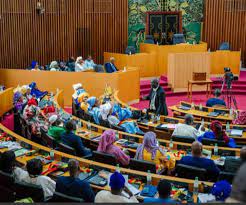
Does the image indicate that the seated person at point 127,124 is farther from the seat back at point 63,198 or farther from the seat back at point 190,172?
the seat back at point 63,198

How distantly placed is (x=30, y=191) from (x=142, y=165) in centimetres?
166

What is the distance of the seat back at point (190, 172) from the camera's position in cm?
549

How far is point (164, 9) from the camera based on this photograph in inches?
752

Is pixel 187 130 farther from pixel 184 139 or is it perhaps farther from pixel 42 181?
pixel 42 181

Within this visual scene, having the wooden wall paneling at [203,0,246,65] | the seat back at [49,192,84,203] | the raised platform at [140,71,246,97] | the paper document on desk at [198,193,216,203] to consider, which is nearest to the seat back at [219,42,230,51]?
the wooden wall paneling at [203,0,246,65]

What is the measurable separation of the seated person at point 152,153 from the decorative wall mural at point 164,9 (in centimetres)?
1329

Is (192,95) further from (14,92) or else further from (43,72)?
(14,92)

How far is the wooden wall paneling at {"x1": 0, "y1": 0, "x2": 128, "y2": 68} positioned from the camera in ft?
50.8

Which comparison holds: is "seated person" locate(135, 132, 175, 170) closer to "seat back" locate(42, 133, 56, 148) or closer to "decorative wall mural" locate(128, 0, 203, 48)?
"seat back" locate(42, 133, 56, 148)

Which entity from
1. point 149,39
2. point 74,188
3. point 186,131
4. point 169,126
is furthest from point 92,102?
point 149,39

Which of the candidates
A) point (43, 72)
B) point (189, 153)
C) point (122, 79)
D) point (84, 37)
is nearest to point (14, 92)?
point (43, 72)

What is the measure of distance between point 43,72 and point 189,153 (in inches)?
311

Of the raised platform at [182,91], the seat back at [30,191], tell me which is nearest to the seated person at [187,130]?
the seat back at [30,191]

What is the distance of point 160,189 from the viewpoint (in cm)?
418
